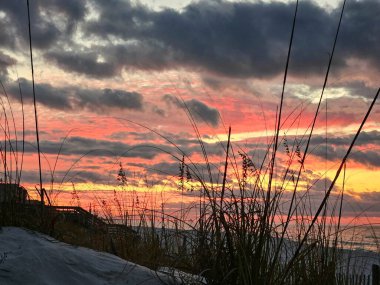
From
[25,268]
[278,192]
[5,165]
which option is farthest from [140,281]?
[5,165]

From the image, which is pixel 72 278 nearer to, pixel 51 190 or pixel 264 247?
pixel 264 247

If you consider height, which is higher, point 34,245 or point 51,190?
point 51,190

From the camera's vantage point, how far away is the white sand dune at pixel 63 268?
2.82 m

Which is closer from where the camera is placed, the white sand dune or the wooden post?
the white sand dune

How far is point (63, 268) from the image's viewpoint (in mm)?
2916

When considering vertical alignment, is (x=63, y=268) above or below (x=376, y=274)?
above

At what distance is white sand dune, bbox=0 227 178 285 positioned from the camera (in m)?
2.82

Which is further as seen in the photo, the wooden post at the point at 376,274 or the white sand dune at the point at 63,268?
the wooden post at the point at 376,274

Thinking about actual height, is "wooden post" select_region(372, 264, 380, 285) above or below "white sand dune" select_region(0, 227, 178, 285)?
below

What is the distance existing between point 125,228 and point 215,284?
8.41 feet

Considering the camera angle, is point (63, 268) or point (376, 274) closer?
point (63, 268)

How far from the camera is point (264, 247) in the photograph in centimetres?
285

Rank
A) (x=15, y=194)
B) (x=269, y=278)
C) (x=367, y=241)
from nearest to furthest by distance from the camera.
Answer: (x=269, y=278) → (x=15, y=194) → (x=367, y=241)

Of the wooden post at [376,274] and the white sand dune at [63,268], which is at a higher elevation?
the white sand dune at [63,268]
